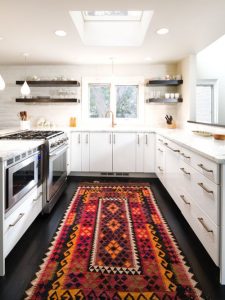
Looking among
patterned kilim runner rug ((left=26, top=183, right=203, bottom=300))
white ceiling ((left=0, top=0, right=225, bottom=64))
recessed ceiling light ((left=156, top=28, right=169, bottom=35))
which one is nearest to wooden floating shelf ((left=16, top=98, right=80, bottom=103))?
white ceiling ((left=0, top=0, right=225, bottom=64))

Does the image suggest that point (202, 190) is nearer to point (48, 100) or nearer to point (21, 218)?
point (21, 218)

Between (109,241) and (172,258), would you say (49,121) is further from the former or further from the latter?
(172,258)

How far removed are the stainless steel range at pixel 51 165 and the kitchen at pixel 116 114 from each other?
0.02m

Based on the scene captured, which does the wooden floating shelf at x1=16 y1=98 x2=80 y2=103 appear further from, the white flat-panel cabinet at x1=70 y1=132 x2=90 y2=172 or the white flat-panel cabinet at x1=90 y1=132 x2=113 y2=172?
the white flat-panel cabinet at x1=90 y1=132 x2=113 y2=172

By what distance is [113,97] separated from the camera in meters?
5.14

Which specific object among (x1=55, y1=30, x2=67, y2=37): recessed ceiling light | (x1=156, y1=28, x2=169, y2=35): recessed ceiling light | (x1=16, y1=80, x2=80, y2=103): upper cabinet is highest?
(x1=55, y1=30, x2=67, y2=37): recessed ceiling light

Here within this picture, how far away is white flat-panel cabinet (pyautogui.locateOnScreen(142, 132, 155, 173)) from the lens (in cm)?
454

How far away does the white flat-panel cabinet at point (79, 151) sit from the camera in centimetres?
459

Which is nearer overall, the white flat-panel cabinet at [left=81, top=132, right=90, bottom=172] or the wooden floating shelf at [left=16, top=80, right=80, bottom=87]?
the white flat-panel cabinet at [left=81, top=132, right=90, bottom=172]

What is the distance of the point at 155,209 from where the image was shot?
10.3ft

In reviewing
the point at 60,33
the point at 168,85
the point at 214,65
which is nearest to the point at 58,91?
the point at 60,33

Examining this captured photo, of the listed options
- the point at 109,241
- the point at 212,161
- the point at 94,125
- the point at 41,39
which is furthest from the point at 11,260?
the point at 94,125

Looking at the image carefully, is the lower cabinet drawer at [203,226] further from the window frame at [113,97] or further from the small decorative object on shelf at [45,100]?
the small decorative object on shelf at [45,100]

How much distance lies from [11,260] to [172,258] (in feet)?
4.20
